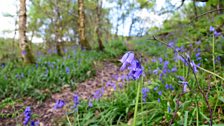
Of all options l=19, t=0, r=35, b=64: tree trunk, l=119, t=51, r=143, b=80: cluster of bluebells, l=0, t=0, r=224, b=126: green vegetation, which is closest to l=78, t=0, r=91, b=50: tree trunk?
l=0, t=0, r=224, b=126: green vegetation

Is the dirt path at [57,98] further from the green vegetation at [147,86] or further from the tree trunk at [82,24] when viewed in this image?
the tree trunk at [82,24]

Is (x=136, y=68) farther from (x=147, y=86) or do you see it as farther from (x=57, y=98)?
(x=57, y=98)

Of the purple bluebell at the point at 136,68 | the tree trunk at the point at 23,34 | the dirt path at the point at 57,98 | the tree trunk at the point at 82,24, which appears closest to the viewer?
the purple bluebell at the point at 136,68

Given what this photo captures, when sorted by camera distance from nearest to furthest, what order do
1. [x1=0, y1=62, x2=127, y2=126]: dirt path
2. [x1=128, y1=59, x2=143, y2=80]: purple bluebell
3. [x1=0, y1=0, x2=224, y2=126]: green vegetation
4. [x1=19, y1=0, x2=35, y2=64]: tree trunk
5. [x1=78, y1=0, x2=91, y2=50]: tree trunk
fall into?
[x1=128, y1=59, x2=143, y2=80]: purple bluebell
[x1=0, y1=0, x2=224, y2=126]: green vegetation
[x1=0, y1=62, x2=127, y2=126]: dirt path
[x1=19, y1=0, x2=35, y2=64]: tree trunk
[x1=78, y1=0, x2=91, y2=50]: tree trunk

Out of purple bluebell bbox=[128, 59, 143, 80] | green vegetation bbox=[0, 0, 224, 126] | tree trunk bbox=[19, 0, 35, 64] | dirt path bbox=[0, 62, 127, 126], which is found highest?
tree trunk bbox=[19, 0, 35, 64]

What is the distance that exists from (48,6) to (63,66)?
763 centimetres

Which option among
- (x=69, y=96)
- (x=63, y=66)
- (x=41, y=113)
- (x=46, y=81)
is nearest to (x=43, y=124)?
(x=41, y=113)

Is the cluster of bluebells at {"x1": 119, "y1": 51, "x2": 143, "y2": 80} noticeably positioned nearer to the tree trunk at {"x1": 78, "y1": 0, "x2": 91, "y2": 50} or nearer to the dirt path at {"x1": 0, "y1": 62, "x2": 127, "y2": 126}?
the dirt path at {"x1": 0, "y1": 62, "x2": 127, "y2": 126}

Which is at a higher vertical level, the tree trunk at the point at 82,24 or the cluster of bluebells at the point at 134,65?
the tree trunk at the point at 82,24

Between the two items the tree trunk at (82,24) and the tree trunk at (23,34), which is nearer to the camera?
the tree trunk at (23,34)

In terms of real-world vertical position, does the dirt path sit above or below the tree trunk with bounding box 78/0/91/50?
below

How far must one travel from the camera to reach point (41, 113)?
3787 mm

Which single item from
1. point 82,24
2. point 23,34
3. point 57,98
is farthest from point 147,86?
point 82,24

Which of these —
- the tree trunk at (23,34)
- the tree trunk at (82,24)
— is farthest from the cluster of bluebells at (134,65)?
the tree trunk at (82,24)
